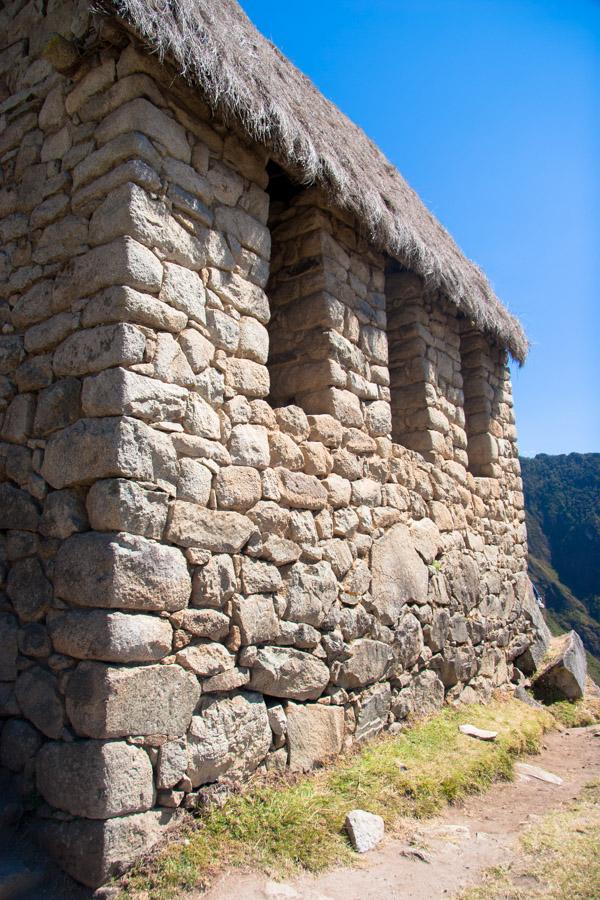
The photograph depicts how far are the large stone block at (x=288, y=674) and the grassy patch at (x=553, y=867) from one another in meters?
1.05

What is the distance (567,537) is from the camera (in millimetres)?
25250

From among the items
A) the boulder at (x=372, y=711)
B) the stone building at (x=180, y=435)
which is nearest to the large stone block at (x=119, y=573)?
the stone building at (x=180, y=435)

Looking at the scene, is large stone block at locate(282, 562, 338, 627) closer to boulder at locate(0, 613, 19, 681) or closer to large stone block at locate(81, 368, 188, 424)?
large stone block at locate(81, 368, 188, 424)

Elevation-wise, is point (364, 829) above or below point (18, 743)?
below

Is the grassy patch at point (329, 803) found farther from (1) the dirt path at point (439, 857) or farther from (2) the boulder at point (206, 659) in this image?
(2) the boulder at point (206, 659)

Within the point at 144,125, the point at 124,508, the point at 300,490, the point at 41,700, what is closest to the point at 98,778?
the point at 41,700

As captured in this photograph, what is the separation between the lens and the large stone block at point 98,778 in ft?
7.16

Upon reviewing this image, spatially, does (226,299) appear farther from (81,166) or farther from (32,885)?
(32,885)

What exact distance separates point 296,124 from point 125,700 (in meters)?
2.81

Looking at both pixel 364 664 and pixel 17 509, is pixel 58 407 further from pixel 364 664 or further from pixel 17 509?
pixel 364 664

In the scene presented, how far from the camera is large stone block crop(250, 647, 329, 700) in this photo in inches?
114

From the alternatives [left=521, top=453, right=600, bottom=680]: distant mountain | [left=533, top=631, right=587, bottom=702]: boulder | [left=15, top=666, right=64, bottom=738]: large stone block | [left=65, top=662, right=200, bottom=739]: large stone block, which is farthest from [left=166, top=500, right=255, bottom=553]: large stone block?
[left=521, top=453, right=600, bottom=680]: distant mountain

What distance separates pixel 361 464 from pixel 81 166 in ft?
7.01

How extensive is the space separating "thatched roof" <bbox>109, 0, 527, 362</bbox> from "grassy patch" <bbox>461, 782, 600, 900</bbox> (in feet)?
10.8
